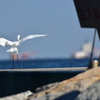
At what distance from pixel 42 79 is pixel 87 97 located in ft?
30.6

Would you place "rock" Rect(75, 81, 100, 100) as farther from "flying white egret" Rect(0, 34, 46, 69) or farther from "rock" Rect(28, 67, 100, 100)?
"flying white egret" Rect(0, 34, 46, 69)

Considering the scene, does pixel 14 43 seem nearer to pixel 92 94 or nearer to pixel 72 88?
pixel 72 88

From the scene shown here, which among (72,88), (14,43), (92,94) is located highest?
(92,94)

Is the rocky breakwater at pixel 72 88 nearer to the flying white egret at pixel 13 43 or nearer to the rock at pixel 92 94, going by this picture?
the rock at pixel 92 94

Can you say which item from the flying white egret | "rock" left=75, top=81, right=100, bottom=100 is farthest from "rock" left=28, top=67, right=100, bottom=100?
the flying white egret

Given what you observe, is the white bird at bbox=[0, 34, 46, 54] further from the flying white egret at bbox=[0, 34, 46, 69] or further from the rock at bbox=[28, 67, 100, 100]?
the rock at bbox=[28, 67, 100, 100]

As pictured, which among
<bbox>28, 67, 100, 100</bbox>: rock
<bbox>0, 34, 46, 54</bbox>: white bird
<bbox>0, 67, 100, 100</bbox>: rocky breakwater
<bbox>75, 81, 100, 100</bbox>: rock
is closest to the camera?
<bbox>75, 81, 100, 100</bbox>: rock

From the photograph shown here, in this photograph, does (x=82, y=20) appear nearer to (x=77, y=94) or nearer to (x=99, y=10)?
(x=99, y=10)

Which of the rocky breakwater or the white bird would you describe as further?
the white bird

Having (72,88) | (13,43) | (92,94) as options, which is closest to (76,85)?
(72,88)

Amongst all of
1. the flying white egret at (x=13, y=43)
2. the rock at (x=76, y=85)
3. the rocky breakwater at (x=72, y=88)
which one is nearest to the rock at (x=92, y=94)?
the rocky breakwater at (x=72, y=88)

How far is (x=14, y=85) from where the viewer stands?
2319 cm

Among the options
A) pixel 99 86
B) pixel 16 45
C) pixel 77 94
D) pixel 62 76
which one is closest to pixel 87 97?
pixel 99 86

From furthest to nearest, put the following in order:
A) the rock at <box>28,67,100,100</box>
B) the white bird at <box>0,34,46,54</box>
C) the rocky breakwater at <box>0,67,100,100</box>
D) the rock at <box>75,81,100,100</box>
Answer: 1. the white bird at <box>0,34,46,54</box>
2. the rock at <box>28,67,100,100</box>
3. the rocky breakwater at <box>0,67,100,100</box>
4. the rock at <box>75,81,100,100</box>
